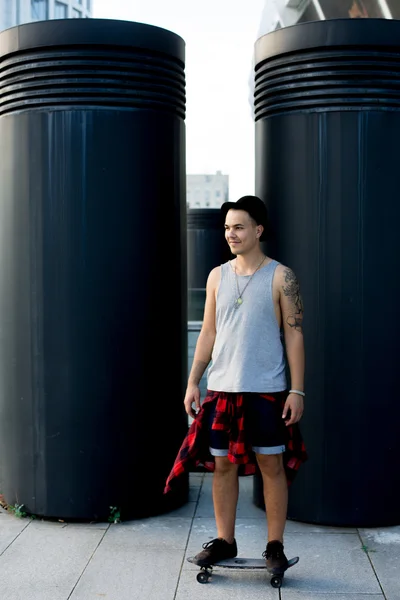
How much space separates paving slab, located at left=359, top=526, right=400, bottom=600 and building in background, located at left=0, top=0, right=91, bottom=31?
41942mm

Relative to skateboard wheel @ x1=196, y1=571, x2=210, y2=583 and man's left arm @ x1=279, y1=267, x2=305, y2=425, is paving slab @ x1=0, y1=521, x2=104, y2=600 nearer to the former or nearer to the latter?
skateboard wheel @ x1=196, y1=571, x2=210, y2=583

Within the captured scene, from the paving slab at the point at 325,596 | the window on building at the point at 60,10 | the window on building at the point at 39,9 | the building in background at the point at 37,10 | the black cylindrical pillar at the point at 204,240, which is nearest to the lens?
the paving slab at the point at 325,596

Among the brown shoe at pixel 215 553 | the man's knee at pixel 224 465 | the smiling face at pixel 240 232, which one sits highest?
the smiling face at pixel 240 232

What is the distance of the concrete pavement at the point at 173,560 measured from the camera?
3.98 metres

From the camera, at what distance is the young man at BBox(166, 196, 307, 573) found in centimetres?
407

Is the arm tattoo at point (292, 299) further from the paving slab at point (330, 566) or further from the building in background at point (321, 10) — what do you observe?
the building in background at point (321, 10)

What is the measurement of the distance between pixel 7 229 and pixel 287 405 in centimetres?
215

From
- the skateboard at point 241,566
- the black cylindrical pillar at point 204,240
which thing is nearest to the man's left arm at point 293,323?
the skateboard at point 241,566

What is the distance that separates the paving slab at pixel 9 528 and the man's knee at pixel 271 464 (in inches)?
58.5

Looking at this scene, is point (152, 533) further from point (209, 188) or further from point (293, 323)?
point (209, 188)

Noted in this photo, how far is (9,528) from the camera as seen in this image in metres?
5.00

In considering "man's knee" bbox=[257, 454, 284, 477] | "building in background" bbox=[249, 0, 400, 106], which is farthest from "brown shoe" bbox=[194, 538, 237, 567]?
"building in background" bbox=[249, 0, 400, 106]

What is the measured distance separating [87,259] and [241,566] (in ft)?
6.34

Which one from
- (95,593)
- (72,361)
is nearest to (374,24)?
(72,361)
